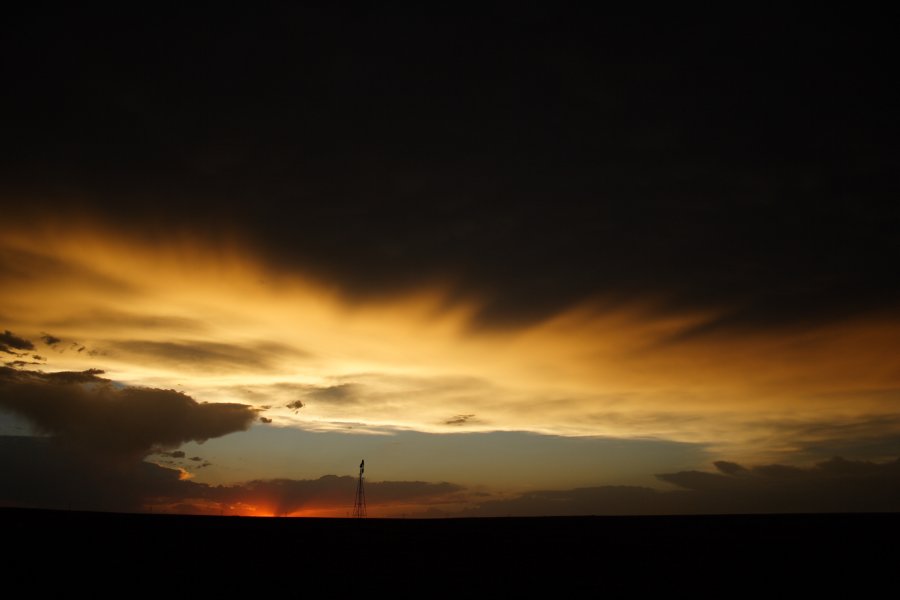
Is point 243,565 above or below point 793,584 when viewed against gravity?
above

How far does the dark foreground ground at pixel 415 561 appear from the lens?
2744 cm

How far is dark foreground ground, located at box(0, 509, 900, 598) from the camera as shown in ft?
90.0

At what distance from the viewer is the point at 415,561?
33906 millimetres

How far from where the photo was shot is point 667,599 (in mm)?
26281

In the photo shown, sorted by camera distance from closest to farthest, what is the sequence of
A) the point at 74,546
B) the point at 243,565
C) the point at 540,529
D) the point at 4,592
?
the point at 4,592, the point at 243,565, the point at 74,546, the point at 540,529

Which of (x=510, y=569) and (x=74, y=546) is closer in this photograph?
(x=510, y=569)

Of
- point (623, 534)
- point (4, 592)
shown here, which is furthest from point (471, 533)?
point (4, 592)

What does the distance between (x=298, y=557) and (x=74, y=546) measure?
1517cm

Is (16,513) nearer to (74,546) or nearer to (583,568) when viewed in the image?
(74,546)

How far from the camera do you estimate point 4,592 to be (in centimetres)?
2419

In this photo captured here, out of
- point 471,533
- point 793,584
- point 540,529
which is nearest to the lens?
point 793,584

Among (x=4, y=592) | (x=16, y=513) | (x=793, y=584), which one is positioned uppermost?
(x=16, y=513)

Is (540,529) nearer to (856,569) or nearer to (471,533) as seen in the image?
(471,533)

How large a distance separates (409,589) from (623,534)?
3071 centimetres
